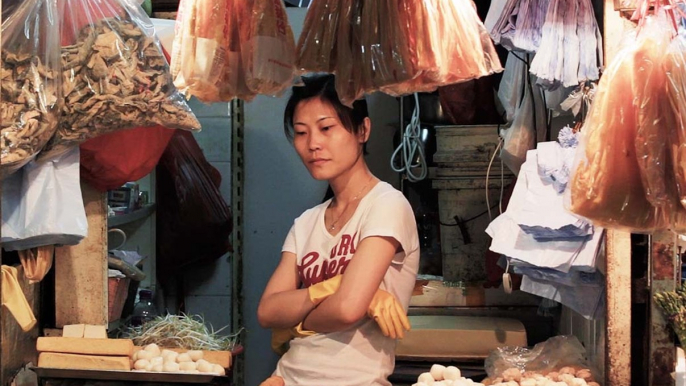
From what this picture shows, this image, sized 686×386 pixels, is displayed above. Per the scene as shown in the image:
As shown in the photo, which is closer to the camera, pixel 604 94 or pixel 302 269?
pixel 604 94

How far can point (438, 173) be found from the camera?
14.3 ft

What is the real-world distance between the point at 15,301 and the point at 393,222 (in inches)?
44.8

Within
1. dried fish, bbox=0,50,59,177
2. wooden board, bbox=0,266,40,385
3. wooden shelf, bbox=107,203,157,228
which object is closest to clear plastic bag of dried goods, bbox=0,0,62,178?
dried fish, bbox=0,50,59,177

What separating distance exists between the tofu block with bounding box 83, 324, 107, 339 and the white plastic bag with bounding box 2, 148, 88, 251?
440 millimetres

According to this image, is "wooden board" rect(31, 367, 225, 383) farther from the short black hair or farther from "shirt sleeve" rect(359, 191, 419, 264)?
the short black hair

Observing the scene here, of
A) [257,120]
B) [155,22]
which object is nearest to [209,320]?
[257,120]

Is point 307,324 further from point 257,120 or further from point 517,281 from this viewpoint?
point 257,120

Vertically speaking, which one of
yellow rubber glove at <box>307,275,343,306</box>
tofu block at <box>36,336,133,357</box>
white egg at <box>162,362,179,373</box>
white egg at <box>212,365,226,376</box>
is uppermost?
yellow rubber glove at <box>307,275,343,306</box>

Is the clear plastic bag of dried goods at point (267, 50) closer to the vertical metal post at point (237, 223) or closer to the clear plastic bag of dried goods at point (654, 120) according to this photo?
the clear plastic bag of dried goods at point (654, 120)

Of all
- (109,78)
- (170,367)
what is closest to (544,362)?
(170,367)

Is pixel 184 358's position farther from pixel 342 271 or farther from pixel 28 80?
pixel 28 80

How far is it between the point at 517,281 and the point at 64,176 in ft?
6.99

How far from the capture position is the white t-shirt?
2434mm

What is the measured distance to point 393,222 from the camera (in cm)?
241
